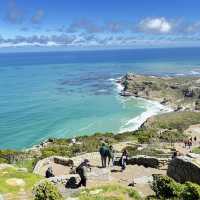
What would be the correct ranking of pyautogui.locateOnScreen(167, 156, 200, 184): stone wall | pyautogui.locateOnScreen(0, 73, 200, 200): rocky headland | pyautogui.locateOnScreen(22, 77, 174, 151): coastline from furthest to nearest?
pyautogui.locateOnScreen(22, 77, 174, 151): coastline < pyautogui.locateOnScreen(167, 156, 200, 184): stone wall < pyautogui.locateOnScreen(0, 73, 200, 200): rocky headland

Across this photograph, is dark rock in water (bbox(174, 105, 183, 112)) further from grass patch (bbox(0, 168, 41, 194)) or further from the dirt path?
grass patch (bbox(0, 168, 41, 194))

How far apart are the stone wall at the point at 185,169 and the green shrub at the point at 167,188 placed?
3.31 metres

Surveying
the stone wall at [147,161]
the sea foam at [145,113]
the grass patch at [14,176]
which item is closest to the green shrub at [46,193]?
the grass patch at [14,176]

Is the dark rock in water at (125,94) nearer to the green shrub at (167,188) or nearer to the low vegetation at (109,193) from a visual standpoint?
the low vegetation at (109,193)

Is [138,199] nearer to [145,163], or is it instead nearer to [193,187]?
[193,187]

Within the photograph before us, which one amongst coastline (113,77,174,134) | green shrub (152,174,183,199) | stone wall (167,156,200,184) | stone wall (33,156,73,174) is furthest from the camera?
coastline (113,77,174,134)

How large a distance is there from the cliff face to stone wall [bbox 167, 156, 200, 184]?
239 feet

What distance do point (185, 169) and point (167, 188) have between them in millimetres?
4381

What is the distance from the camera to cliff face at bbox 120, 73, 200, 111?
103 metres

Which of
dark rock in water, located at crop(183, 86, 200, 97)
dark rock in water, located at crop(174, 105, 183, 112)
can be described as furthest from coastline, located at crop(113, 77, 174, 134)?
dark rock in water, located at crop(183, 86, 200, 97)

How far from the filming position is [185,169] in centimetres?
2098

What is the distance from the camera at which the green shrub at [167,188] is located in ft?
54.9

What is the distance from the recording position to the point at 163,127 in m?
73.7

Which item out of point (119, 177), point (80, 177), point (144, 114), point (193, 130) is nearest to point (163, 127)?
point (193, 130)
